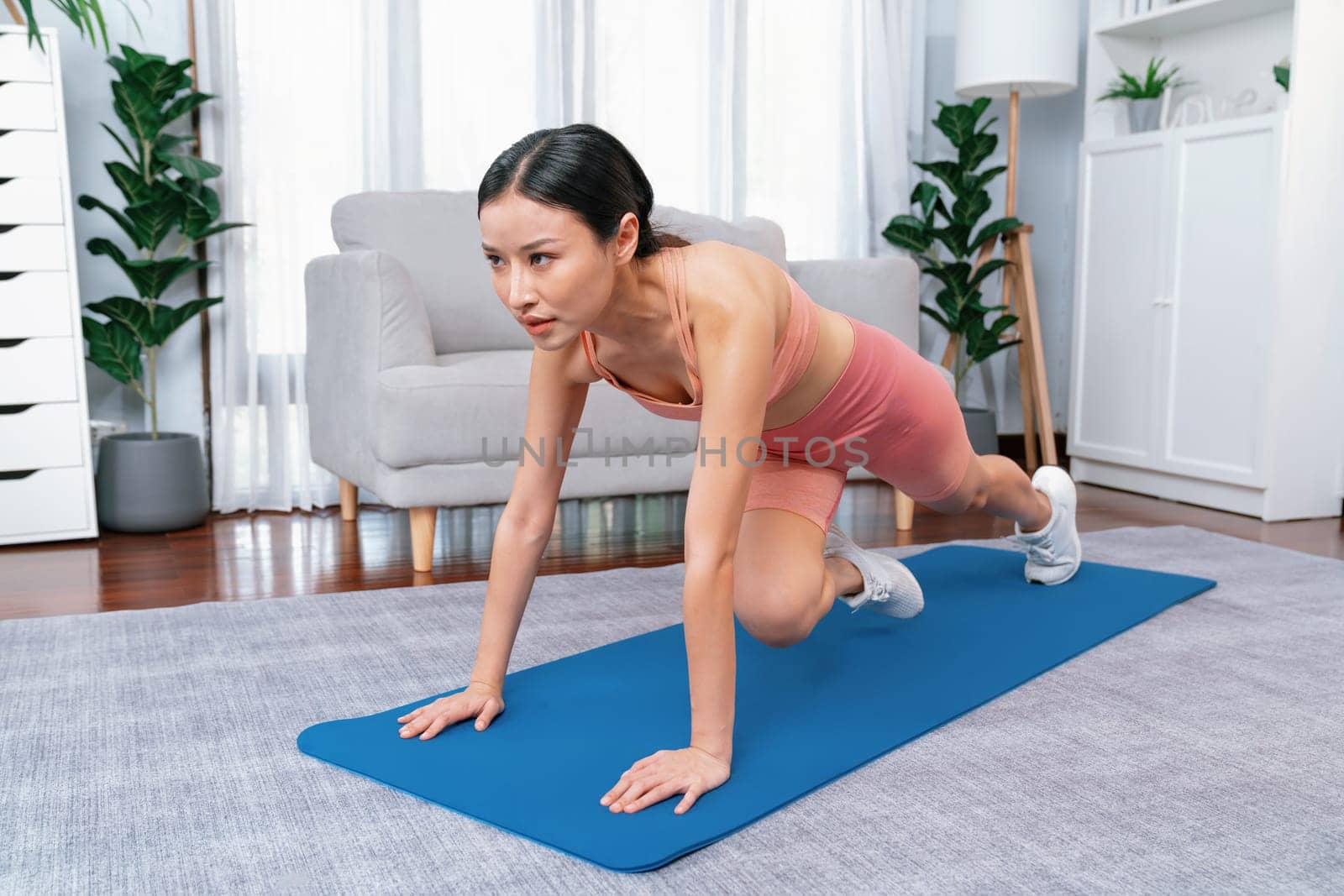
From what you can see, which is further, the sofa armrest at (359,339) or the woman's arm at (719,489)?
the sofa armrest at (359,339)

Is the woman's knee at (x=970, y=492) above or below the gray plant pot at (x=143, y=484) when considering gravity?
above

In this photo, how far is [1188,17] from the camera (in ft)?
12.0

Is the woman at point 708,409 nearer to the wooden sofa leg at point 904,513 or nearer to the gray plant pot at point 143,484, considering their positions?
the wooden sofa leg at point 904,513

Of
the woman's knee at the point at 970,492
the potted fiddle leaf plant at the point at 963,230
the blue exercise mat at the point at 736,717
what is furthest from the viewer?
the potted fiddle leaf plant at the point at 963,230

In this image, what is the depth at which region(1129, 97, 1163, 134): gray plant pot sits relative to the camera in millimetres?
3953

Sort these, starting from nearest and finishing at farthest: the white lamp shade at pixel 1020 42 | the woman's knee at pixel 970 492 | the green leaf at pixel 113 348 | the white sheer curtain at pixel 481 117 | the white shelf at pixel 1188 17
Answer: the woman's knee at pixel 970 492 → the green leaf at pixel 113 348 → the white sheer curtain at pixel 481 117 → the white shelf at pixel 1188 17 → the white lamp shade at pixel 1020 42

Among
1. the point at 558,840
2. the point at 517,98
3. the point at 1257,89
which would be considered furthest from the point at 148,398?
the point at 1257,89

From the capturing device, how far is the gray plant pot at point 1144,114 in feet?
13.0

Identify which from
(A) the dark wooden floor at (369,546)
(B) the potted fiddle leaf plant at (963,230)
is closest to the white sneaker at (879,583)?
(A) the dark wooden floor at (369,546)

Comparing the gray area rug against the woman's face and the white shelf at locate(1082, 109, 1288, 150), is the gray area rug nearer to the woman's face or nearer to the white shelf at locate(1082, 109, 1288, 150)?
the woman's face

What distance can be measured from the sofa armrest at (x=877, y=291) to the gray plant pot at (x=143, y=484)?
6.02 feet

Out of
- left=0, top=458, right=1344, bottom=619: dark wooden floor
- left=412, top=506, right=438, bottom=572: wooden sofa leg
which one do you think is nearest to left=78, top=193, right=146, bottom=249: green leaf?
left=0, top=458, right=1344, bottom=619: dark wooden floor

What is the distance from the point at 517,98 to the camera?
3.72 m

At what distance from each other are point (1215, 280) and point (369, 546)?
2545mm
